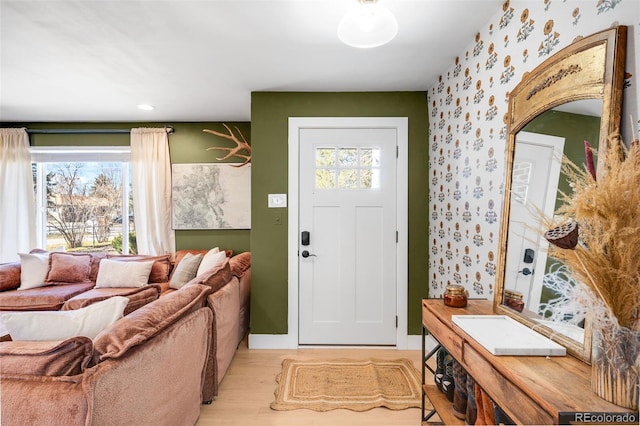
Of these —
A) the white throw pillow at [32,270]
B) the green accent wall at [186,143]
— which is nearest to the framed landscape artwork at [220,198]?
the green accent wall at [186,143]

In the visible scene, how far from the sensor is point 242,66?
254cm

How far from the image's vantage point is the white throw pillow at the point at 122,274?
11.4 ft

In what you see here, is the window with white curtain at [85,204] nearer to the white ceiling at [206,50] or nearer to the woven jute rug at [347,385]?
the white ceiling at [206,50]

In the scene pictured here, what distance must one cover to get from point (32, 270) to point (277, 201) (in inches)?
121

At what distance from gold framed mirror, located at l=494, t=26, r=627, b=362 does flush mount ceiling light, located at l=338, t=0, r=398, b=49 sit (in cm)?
72

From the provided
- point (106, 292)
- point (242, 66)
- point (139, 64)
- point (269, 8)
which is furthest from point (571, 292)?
point (106, 292)

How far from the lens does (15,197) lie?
4168 mm

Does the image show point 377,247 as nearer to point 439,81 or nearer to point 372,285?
point 372,285

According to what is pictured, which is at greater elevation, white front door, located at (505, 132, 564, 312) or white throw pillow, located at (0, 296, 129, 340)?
white front door, located at (505, 132, 564, 312)

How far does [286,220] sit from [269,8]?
1791 millimetres

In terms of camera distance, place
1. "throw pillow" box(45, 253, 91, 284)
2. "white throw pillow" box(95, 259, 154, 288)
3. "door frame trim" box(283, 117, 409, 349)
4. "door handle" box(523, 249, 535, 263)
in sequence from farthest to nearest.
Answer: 1. "throw pillow" box(45, 253, 91, 284)
2. "white throw pillow" box(95, 259, 154, 288)
3. "door frame trim" box(283, 117, 409, 349)
4. "door handle" box(523, 249, 535, 263)

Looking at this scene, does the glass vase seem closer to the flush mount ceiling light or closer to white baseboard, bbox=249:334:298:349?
the flush mount ceiling light

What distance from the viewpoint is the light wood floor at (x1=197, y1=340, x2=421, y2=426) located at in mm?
1978

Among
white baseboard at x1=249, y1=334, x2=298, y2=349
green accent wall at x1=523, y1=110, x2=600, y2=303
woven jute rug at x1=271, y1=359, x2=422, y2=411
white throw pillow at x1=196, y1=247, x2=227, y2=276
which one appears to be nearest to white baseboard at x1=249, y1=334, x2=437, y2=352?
white baseboard at x1=249, y1=334, x2=298, y2=349
